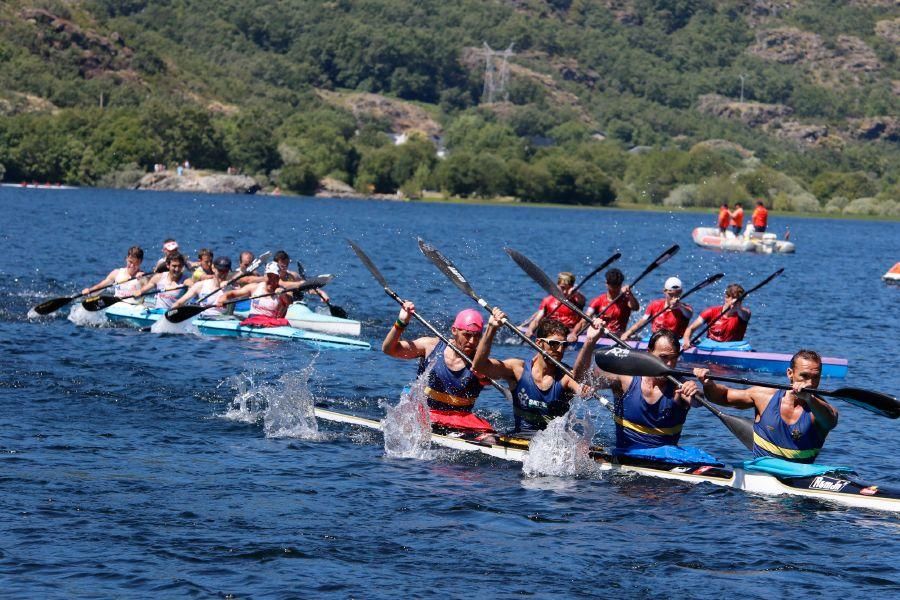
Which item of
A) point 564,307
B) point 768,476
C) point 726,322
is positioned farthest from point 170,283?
point 768,476

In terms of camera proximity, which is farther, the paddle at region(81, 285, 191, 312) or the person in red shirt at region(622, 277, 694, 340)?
the paddle at region(81, 285, 191, 312)

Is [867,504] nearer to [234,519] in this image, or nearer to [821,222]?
[234,519]

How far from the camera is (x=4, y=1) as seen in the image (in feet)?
644

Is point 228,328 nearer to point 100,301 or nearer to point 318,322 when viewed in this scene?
point 318,322

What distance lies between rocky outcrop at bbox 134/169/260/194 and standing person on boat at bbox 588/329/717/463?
127m

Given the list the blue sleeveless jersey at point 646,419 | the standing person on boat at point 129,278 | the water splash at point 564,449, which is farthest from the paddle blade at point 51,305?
the blue sleeveless jersey at point 646,419

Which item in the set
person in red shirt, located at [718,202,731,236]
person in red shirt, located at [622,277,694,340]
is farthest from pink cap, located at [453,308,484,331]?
A: person in red shirt, located at [718,202,731,236]


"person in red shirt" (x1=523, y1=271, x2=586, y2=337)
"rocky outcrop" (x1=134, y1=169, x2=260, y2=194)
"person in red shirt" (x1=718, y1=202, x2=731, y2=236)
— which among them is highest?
"person in red shirt" (x1=718, y1=202, x2=731, y2=236)

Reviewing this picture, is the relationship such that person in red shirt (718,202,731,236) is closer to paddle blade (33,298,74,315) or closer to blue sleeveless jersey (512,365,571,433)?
paddle blade (33,298,74,315)

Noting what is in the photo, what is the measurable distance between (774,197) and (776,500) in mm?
138718

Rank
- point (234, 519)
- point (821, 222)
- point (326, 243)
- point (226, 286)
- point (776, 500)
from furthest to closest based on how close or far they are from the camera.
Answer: point (821, 222) → point (326, 243) → point (226, 286) → point (776, 500) → point (234, 519)

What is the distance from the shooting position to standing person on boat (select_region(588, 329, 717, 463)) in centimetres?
1558

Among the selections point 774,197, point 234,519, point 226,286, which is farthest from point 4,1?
point 234,519

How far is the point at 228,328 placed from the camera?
89.4 ft
